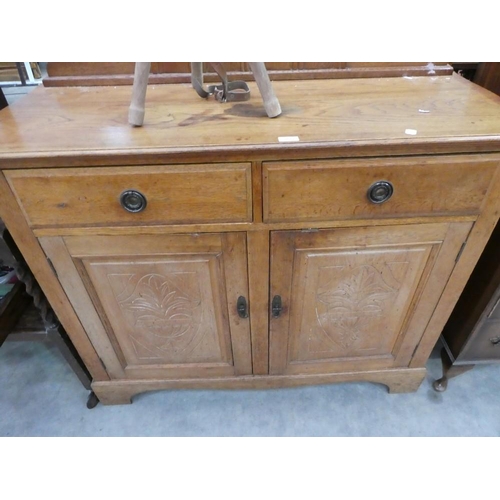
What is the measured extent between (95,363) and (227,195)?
0.67m

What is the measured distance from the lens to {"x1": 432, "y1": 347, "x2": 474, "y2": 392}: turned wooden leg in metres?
1.12

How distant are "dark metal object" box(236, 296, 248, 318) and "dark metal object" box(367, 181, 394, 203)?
0.38 m

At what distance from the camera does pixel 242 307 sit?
895mm

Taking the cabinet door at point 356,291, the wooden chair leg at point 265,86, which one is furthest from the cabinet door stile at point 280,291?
the wooden chair leg at point 265,86

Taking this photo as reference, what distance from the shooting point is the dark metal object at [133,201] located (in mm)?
687

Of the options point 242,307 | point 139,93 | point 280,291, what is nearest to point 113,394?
point 242,307

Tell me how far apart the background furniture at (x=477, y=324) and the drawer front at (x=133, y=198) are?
68 centimetres

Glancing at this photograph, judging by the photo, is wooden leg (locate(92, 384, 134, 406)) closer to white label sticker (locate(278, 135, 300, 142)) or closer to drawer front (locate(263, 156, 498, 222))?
drawer front (locate(263, 156, 498, 222))

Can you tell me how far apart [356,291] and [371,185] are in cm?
30

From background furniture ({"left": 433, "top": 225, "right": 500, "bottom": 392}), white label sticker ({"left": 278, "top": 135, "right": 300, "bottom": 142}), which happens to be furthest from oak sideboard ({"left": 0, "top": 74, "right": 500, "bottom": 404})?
background furniture ({"left": 433, "top": 225, "right": 500, "bottom": 392})

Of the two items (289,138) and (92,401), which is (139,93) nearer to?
(289,138)
